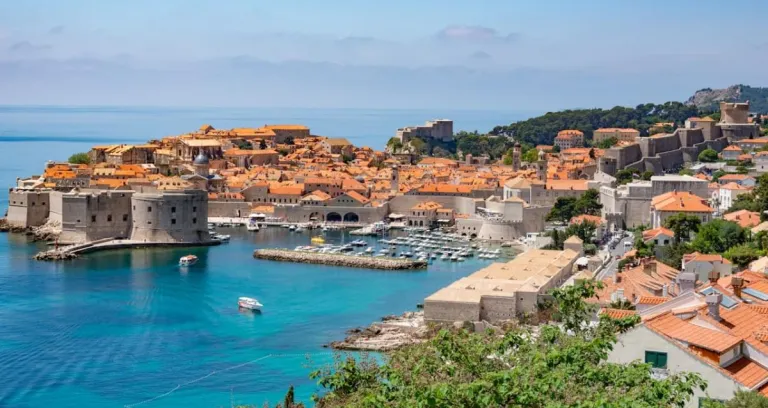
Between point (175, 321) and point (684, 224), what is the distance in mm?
10440

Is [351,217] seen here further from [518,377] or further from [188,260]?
[518,377]

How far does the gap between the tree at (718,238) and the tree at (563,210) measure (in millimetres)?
9834

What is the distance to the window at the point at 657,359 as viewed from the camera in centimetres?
711

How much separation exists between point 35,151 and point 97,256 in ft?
178

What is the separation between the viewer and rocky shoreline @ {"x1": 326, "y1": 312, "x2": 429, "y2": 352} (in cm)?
1538

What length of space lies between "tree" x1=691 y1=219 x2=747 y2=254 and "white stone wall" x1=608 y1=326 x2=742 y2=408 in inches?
476

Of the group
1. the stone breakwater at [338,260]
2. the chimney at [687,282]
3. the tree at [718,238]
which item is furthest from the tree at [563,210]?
the chimney at [687,282]

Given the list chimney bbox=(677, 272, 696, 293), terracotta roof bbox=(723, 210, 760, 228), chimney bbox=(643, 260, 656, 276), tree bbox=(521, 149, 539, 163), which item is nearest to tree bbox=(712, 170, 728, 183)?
terracotta roof bbox=(723, 210, 760, 228)

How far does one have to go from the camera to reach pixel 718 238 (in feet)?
63.3

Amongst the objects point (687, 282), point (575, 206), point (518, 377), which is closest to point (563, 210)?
point (575, 206)

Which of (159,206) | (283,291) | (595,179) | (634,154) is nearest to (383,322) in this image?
(283,291)

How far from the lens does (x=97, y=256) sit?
2666cm

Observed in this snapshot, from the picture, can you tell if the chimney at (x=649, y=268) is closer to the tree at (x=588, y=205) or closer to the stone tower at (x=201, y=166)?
the tree at (x=588, y=205)

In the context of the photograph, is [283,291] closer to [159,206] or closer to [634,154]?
[159,206]
